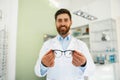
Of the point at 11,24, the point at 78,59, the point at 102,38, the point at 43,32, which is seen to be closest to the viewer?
the point at 78,59

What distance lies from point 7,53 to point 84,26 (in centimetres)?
199

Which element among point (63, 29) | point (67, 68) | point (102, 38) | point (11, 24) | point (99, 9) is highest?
point (99, 9)

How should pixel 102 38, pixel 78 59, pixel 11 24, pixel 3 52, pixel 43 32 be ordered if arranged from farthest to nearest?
pixel 102 38, pixel 43 32, pixel 11 24, pixel 3 52, pixel 78 59

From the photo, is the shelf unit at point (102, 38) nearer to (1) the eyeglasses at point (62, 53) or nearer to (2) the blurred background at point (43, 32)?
(2) the blurred background at point (43, 32)

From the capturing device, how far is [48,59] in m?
0.69

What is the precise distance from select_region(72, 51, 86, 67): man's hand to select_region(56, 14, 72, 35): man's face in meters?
0.13

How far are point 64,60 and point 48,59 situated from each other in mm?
87

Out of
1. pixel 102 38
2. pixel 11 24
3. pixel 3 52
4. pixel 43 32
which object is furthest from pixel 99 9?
pixel 3 52

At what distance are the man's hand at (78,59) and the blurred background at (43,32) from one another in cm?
112

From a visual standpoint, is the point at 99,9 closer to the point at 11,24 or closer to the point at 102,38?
the point at 102,38

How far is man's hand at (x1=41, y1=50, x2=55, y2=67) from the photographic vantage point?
2.26 feet

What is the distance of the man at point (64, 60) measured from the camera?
0.69 m

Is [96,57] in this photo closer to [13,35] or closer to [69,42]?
[13,35]

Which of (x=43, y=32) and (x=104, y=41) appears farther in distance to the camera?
(x=104, y=41)
